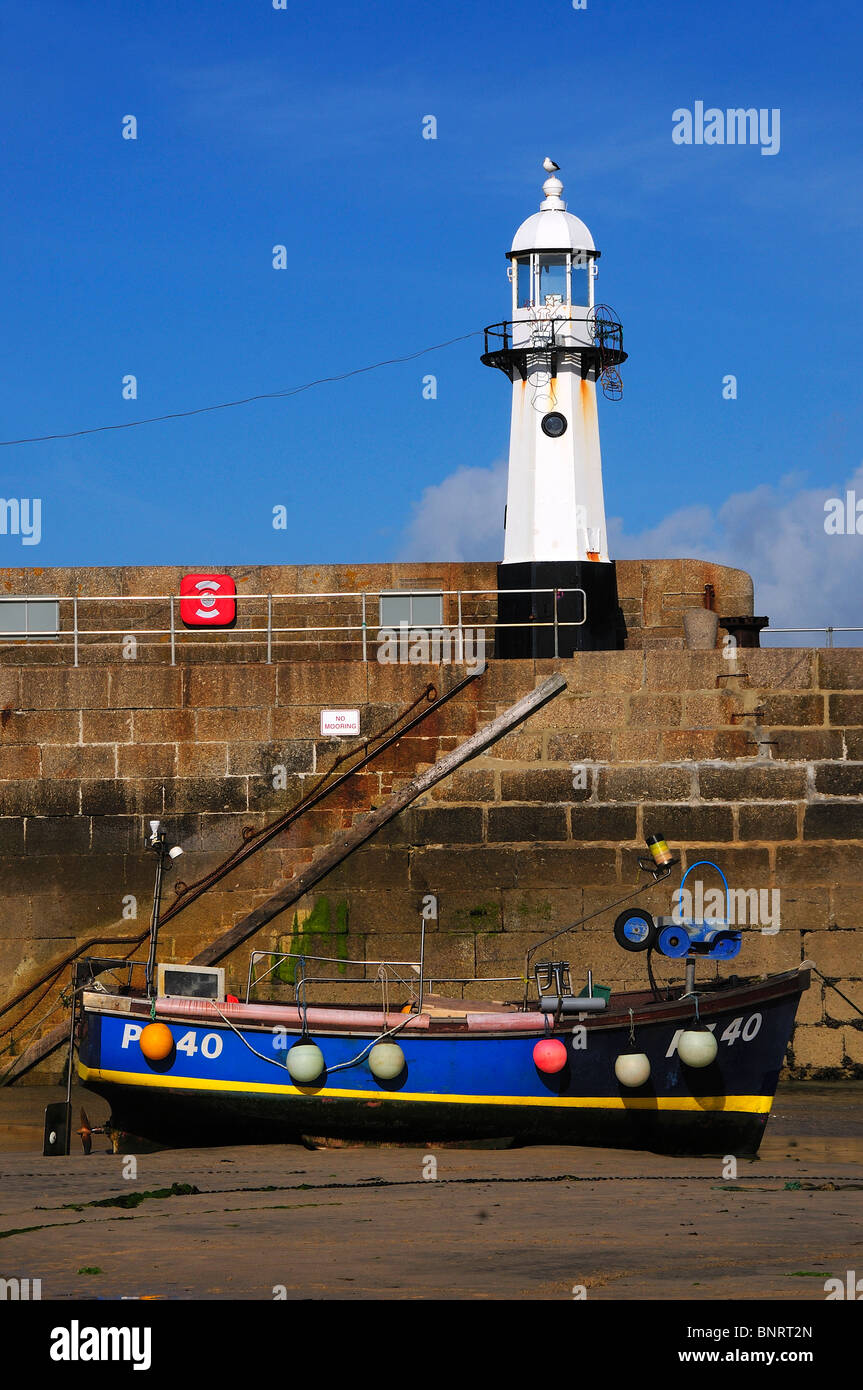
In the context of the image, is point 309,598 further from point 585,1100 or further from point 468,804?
point 585,1100

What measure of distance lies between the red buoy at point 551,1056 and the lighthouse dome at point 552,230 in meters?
11.4

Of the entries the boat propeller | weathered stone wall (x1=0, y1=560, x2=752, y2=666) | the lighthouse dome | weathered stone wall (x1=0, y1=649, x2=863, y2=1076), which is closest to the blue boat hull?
the boat propeller

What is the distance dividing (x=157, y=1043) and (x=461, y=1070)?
2.35 metres

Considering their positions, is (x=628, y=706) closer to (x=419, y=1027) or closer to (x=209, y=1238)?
(x=419, y=1027)

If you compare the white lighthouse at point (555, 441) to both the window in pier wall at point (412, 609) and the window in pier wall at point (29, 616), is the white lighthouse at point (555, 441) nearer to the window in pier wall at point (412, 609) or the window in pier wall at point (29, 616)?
the window in pier wall at point (412, 609)

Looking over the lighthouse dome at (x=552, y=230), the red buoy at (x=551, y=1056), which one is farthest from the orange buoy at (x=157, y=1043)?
the lighthouse dome at (x=552, y=230)

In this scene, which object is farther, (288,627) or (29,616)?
(29,616)

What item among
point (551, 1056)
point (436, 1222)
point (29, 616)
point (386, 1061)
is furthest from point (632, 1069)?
point (29, 616)

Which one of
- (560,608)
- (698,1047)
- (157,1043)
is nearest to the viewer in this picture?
(698,1047)

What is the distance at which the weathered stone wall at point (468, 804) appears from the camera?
14812 millimetres

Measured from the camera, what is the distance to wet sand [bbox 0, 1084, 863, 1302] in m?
7.10

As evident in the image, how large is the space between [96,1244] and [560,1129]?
4.55 meters

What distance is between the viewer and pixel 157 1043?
11.8 m
